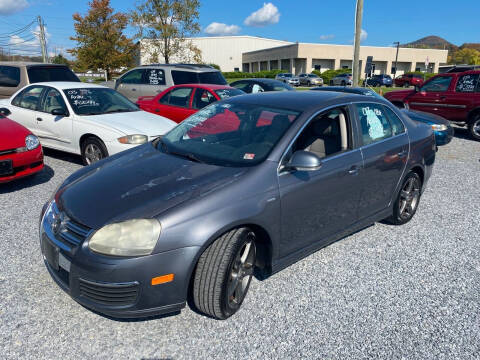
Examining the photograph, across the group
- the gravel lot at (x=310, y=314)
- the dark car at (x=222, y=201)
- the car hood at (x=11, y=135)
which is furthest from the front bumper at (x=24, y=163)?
the dark car at (x=222, y=201)

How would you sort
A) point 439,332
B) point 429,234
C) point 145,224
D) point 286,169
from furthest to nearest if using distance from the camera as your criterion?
1. point 429,234
2. point 286,169
3. point 439,332
4. point 145,224

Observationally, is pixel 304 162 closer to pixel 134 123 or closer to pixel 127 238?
pixel 127 238

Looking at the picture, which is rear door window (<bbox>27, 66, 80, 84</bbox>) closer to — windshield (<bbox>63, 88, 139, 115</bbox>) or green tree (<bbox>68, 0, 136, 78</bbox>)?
windshield (<bbox>63, 88, 139, 115</bbox>)

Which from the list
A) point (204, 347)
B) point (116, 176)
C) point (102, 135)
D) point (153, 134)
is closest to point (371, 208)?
point (204, 347)

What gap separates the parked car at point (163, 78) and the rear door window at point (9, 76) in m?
2.79

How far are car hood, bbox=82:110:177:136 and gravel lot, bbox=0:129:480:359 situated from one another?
7.59 ft

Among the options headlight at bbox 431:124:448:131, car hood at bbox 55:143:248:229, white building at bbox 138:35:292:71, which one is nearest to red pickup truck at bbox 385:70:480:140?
headlight at bbox 431:124:448:131

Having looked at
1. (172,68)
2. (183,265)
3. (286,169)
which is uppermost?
(172,68)

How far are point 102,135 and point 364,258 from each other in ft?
14.2

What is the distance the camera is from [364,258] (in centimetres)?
368

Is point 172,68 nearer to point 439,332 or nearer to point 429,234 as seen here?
point 429,234

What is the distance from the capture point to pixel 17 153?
5191 mm

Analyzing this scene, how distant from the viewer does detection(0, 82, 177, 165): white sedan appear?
19.7ft

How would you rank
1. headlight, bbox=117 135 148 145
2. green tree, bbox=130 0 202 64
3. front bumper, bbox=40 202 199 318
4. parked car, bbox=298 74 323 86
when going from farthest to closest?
parked car, bbox=298 74 323 86 → green tree, bbox=130 0 202 64 → headlight, bbox=117 135 148 145 → front bumper, bbox=40 202 199 318
